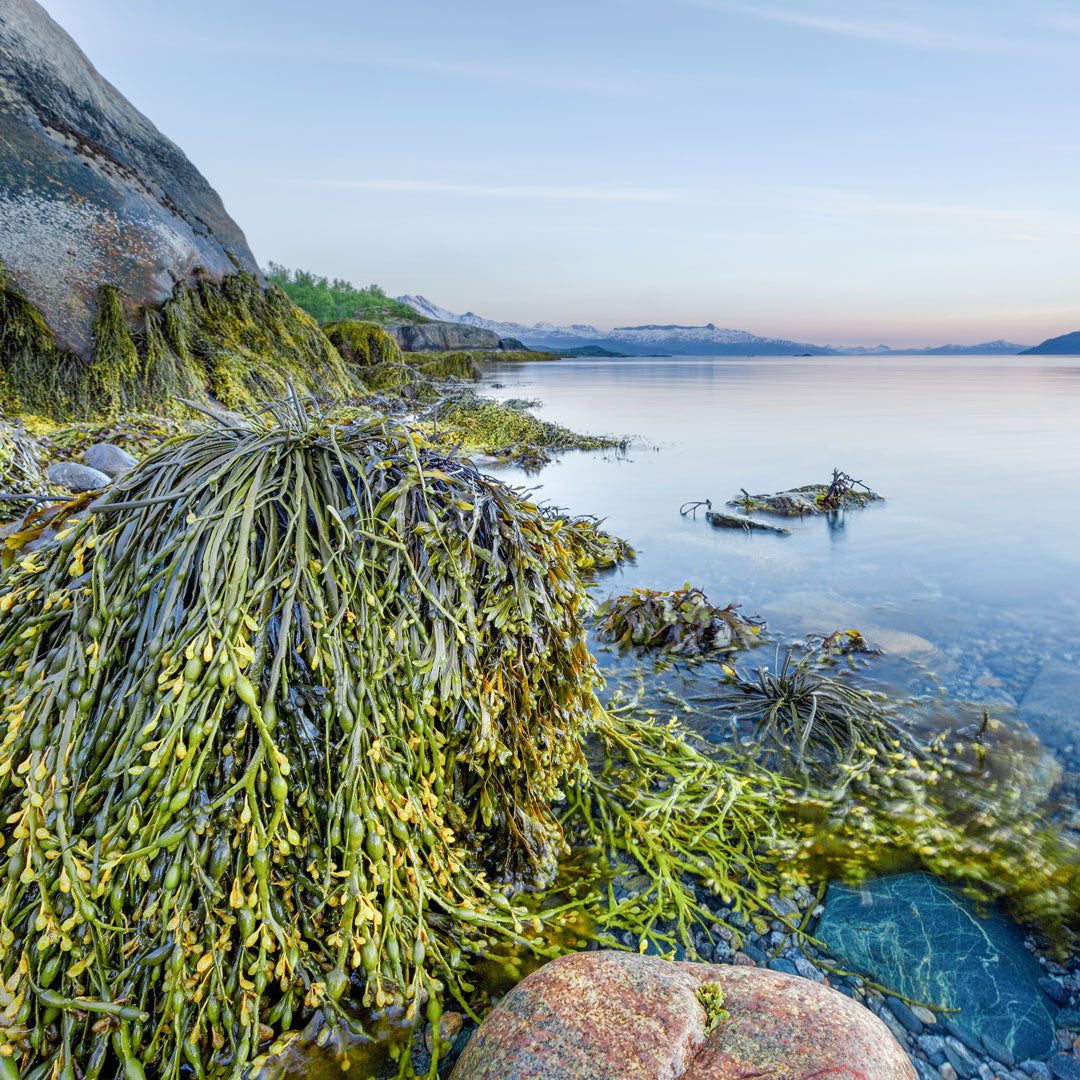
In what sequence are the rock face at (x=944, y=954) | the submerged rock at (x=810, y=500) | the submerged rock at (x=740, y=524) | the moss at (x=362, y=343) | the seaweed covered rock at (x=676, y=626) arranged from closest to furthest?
the rock face at (x=944, y=954) → the seaweed covered rock at (x=676, y=626) → the submerged rock at (x=740, y=524) → the submerged rock at (x=810, y=500) → the moss at (x=362, y=343)

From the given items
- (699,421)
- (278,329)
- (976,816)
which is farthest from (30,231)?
(699,421)

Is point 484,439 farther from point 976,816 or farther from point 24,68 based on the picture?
point 976,816

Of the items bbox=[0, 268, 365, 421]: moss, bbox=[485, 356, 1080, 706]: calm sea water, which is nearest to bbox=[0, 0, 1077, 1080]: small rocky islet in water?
bbox=[485, 356, 1080, 706]: calm sea water

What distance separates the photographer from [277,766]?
149cm

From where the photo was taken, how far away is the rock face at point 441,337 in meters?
66.5

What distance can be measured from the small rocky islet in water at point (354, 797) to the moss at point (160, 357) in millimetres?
3439

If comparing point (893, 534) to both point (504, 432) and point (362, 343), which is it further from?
point (362, 343)

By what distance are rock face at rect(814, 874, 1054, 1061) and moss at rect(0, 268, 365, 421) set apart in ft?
15.9

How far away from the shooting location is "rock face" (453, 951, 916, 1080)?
53.2 inches

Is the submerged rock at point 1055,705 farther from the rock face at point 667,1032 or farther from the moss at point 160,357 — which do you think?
the moss at point 160,357

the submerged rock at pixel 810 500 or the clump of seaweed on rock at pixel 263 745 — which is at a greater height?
the clump of seaweed on rock at pixel 263 745

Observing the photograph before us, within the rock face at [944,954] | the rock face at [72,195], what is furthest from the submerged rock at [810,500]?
the rock face at [72,195]

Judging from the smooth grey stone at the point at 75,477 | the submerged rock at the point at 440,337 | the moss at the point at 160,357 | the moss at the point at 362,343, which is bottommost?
the smooth grey stone at the point at 75,477

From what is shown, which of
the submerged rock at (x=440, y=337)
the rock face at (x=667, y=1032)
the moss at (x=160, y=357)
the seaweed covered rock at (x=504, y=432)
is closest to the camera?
the rock face at (x=667, y=1032)
